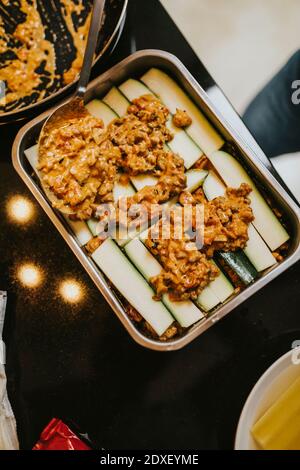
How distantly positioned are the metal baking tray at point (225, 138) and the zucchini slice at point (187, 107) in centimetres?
3

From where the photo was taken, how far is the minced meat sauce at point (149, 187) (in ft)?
6.39

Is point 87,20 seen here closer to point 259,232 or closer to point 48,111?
point 48,111

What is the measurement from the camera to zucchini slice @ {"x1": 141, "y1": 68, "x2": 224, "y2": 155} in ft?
6.88

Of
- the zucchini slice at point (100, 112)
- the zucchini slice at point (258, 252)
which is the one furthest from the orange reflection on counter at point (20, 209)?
the zucchini slice at point (258, 252)

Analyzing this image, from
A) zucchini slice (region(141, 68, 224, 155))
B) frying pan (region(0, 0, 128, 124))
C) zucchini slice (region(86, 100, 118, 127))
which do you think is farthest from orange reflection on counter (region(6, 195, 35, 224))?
zucchini slice (region(141, 68, 224, 155))

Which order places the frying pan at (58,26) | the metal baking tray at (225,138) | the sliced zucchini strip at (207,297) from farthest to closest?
the frying pan at (58,26) → the sliced zucchini strip at (207,297) → the metal baking tray at (225,138)

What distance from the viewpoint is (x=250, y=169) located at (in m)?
2.08

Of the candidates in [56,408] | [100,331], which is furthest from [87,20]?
[56,408]

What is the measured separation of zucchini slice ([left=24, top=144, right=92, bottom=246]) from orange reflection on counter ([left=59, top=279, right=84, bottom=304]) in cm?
29

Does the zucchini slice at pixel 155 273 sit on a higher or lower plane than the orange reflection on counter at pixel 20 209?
lower

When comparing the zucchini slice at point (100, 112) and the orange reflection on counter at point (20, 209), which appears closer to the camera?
the zucchini slice at point (100, 112)

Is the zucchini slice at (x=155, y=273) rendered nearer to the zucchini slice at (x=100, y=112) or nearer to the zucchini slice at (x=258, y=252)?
the zucchini slice at (x=258, y=252)

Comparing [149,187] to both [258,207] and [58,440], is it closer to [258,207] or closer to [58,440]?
[258,207]

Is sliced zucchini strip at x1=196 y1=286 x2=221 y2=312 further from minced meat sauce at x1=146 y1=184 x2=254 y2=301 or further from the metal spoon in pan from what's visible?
the metal spoon in pan
